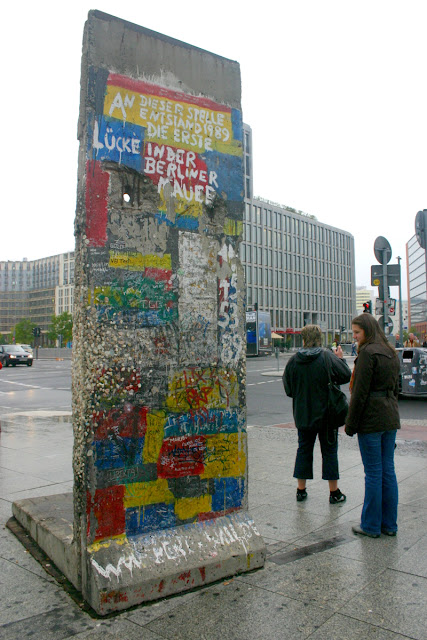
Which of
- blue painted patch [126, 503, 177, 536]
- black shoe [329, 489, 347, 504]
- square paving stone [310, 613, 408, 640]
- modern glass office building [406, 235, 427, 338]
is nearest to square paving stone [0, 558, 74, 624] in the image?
blue painted patch [126, 503, 177, 536]

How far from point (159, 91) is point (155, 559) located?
2.91 m

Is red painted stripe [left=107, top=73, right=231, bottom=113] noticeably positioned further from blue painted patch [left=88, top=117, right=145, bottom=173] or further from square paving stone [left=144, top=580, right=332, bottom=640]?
square paving stone [left=144, top=580, right=332, bottom=640]

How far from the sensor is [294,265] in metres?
99.1

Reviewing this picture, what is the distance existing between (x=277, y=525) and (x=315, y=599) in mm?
Result: 1363

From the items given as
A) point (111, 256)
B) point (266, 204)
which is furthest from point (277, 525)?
point (266, 204)

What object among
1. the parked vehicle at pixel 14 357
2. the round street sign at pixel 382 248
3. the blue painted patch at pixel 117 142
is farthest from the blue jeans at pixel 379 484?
the parked vehicle at pixel 14 357

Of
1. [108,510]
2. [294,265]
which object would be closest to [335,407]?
[108,510]

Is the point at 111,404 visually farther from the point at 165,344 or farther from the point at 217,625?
the point at 217,625

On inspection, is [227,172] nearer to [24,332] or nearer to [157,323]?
[157,323]

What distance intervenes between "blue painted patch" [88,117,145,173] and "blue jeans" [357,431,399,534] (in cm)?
273

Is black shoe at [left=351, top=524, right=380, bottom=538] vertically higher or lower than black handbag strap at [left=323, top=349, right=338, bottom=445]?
lower

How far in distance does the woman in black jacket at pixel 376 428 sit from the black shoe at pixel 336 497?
78 cm

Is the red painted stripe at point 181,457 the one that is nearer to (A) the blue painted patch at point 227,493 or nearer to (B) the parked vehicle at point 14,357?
(A) the blue painted patch at point 227,493

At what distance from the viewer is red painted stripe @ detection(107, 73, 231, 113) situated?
10.7 ft
